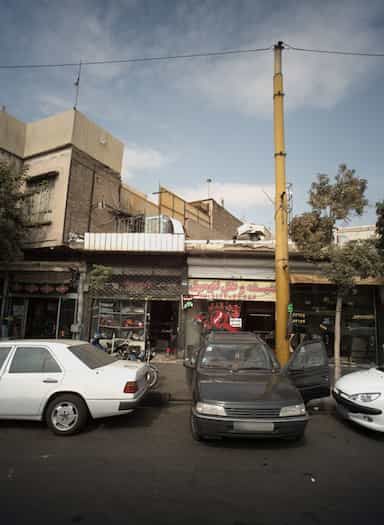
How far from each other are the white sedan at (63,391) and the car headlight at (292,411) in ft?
7.52

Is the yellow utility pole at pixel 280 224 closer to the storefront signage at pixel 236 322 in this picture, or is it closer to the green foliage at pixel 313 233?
the green foliage at pixel 313 233

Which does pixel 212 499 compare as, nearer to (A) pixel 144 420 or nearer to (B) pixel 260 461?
(B) pixel 260 461

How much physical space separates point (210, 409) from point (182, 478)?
3.03ft

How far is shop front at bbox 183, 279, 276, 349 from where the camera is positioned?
1145 cm

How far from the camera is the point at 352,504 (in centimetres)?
314

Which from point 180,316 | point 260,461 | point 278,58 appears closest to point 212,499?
point 260,461

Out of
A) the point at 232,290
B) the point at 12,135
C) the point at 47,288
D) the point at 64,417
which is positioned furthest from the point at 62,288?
the point at 64,417

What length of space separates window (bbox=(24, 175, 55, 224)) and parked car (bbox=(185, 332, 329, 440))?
9.52m

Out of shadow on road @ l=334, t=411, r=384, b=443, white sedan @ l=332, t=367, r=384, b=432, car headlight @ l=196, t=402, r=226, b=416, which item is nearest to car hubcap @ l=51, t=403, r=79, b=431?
car headlight @ l=196, t=402, r=226, b=416

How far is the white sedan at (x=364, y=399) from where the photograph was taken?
4.94 meters

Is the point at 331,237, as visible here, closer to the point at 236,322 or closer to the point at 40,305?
the point at 236,322

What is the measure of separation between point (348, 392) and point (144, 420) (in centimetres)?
366

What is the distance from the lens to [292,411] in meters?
4.32

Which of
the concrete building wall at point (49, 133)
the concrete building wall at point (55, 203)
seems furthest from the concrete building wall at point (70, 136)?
the concrete building wall at point (55, 203)
